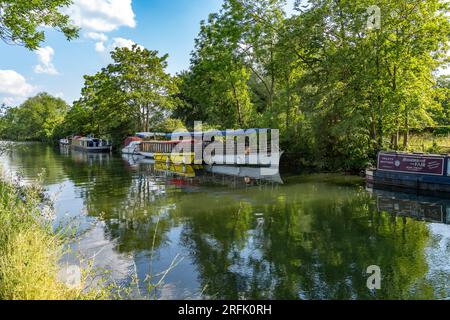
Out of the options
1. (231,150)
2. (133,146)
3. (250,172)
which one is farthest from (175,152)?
(133,146)

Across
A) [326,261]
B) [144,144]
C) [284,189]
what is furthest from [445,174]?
[144,144]

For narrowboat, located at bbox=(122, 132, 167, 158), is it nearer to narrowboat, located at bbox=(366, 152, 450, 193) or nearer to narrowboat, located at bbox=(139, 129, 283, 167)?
A: narrowboat, located at bbox=(139, 129, 283, 167)

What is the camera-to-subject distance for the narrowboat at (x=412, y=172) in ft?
59.7

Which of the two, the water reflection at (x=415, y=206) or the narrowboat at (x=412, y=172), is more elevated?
the narrowboat at (x=412, y=172)

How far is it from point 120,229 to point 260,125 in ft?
73.9

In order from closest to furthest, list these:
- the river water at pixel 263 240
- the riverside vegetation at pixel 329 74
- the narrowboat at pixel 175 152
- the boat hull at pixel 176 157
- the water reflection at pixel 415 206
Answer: the river water at pixel 263 240, the water reflection at pixel 415 206, the riverside vegetation at pixel 329 74, the boat hull at pixel 176 157, the narrowboat at pixel 175 152

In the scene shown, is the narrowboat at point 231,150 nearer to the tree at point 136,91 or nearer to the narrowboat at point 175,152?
the narrowboat at point 175,152

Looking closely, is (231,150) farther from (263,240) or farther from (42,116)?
(42,116)

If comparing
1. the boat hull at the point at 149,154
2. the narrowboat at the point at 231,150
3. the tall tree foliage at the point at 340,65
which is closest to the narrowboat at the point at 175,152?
the narrowboat at the point at 231,150

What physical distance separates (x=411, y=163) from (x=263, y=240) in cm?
1196

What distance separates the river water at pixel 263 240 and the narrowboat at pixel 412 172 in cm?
123

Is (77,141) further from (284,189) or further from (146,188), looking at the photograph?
(284,189)

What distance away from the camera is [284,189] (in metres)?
20.8

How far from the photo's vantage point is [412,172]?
1950cm
